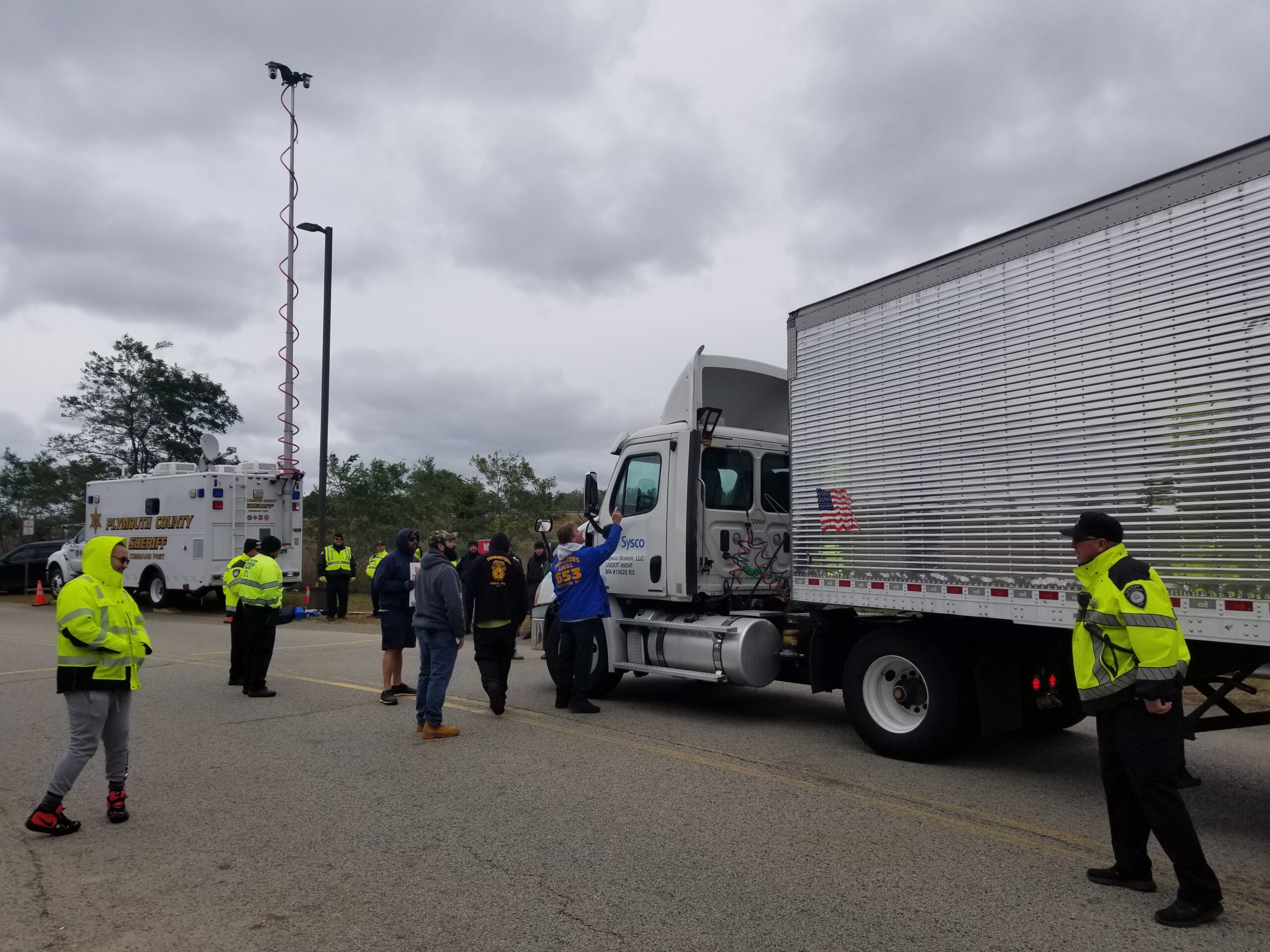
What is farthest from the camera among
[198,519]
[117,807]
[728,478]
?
[198,519]

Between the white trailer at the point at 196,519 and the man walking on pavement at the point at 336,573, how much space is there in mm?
870

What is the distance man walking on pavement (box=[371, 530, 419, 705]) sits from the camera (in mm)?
9367

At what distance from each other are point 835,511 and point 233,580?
6.71 meters

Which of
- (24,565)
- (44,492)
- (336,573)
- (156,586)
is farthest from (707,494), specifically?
(44,492)

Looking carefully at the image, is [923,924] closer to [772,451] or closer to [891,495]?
[891,495]

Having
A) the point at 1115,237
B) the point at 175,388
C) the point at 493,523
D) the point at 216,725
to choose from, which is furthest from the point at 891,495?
the point at 175,388

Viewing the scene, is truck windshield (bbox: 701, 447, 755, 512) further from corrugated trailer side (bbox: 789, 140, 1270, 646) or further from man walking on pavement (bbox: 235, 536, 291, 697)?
man walking on pavement (bbox: 235, 536, 291, 697)

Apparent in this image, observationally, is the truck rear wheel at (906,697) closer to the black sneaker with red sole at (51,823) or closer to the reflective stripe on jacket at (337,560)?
the black sneaker with red sole at (51,823)

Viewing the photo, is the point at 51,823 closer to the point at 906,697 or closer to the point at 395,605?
the point at 395,605

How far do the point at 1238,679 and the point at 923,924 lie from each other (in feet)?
8.41

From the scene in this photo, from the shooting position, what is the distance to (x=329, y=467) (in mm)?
34688

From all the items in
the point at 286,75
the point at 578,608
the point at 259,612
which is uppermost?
the point at 286,75

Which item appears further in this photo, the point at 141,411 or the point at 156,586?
the point at 141,411

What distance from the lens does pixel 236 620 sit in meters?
10.5
